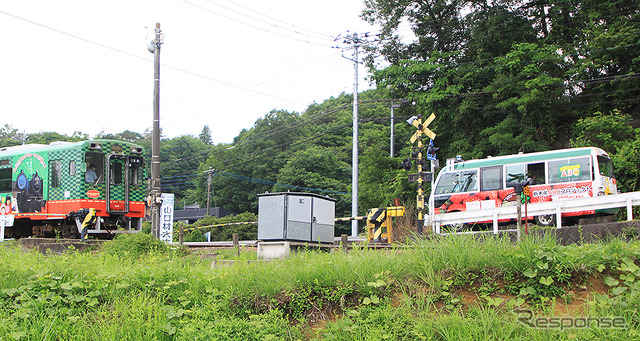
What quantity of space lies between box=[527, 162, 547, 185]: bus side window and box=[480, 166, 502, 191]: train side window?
1103 millimetres

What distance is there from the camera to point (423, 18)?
105 feet

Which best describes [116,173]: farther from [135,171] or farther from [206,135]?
[206,135]

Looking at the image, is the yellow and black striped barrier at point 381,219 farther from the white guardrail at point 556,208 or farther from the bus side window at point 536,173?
the bus side window at point 536,173

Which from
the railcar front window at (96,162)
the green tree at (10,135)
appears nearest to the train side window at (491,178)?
the railcar front window at (96,162)

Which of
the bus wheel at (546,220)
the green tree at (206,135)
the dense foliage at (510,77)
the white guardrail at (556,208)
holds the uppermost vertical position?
the green tree at (206,135)

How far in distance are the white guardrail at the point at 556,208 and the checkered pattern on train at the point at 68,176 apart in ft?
39.5

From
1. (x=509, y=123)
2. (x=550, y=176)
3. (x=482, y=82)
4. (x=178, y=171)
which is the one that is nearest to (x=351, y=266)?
(x=550, y=176)

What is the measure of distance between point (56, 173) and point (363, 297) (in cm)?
1610

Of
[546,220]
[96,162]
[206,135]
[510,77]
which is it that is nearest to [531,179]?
[546,220]

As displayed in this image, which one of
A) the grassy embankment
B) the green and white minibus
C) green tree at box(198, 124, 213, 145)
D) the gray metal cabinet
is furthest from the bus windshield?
green tree at box(198, 124, 213, 145)

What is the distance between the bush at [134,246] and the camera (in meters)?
11.4

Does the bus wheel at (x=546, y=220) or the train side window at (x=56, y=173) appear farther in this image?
the train side window at (x=56, y=173)

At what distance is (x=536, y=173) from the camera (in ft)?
62.2

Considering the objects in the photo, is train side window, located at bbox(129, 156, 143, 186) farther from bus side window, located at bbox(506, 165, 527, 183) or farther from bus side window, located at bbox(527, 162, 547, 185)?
bus side window, located at bbox(527, 162, 547, 185)
